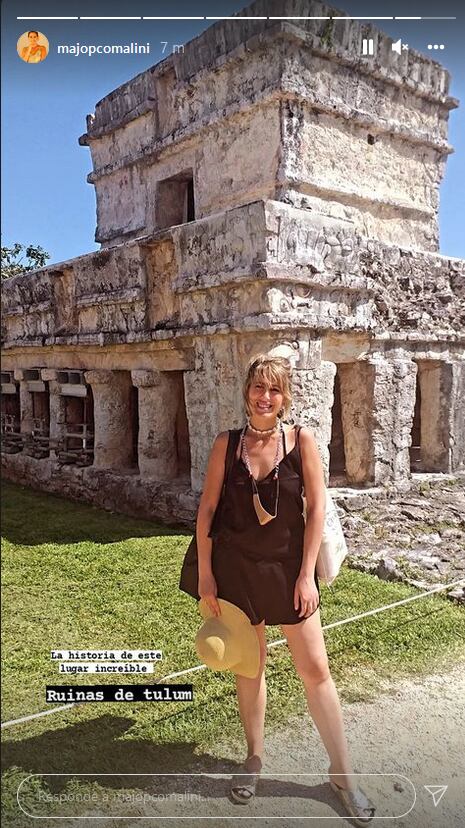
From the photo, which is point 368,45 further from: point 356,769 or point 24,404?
point 24,404

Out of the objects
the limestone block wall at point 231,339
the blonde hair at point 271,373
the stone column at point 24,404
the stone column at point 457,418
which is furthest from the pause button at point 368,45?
the stone column at point 24,404

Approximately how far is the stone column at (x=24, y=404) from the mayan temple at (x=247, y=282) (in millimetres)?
31

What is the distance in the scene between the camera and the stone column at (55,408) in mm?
5879

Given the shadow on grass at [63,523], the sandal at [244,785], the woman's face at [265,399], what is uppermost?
the woman's face at [265,399]

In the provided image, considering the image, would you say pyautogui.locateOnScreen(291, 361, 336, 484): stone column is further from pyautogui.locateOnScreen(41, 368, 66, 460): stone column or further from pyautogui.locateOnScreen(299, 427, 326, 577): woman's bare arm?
pyautogui.locateOnScreen(41, 368, 66, 460): stone column

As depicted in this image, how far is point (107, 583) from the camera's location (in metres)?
3.63

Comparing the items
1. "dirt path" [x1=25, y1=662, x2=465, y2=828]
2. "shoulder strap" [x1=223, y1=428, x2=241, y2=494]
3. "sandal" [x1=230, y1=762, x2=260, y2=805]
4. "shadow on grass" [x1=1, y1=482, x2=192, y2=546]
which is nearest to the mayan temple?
"shadow on grass" [x1=1, y1=482, x2=192, y2=546]

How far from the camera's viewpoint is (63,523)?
441 centimetres

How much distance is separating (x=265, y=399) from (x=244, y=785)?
1705mm

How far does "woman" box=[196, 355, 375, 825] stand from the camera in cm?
270

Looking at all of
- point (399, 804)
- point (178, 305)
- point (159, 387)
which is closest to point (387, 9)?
point (178, 305)

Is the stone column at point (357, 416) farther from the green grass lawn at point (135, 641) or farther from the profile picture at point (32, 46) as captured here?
the profile picture at point (32, 46)

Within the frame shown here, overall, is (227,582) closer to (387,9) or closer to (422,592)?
(422,592)

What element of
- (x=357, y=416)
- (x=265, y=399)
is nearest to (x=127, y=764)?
(x=265, y=399)
